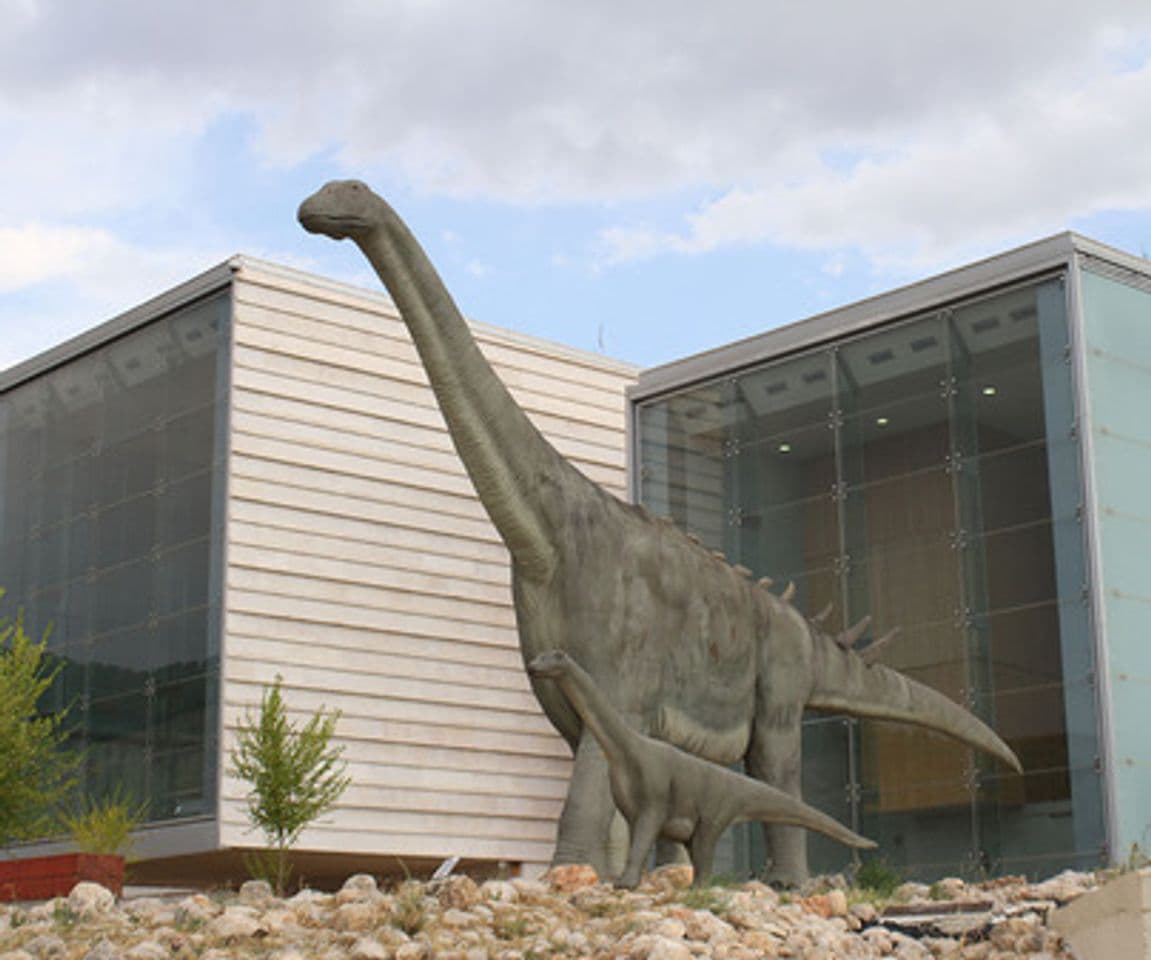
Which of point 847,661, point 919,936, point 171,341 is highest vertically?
point 171,341

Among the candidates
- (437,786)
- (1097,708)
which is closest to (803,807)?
(1097,708)

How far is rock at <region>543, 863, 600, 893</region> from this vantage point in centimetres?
1087

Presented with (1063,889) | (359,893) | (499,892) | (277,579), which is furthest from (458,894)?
(277,579)

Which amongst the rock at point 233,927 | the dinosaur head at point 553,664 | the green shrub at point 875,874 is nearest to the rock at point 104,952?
the rock at point 233,927

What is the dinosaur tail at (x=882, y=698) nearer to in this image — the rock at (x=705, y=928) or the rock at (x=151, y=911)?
the rock at (x=705, y=928)

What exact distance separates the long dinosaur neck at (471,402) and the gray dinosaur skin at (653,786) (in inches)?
40.3

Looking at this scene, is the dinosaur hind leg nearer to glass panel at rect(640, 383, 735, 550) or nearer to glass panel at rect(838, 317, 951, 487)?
glass panel at rect(838, 317, 951, 487)

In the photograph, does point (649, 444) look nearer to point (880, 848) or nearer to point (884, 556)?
point (884, 556)

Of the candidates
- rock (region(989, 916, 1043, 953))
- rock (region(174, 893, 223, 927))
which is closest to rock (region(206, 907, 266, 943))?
rock (region(174, 893, 223, 927))

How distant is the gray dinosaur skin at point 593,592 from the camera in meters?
11.9

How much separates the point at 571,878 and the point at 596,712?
0.90 meters

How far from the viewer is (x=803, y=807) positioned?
478 inches

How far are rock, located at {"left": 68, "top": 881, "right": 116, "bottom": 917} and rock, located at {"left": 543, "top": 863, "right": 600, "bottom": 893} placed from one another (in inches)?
91.1

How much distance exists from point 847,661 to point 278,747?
5601 mm
